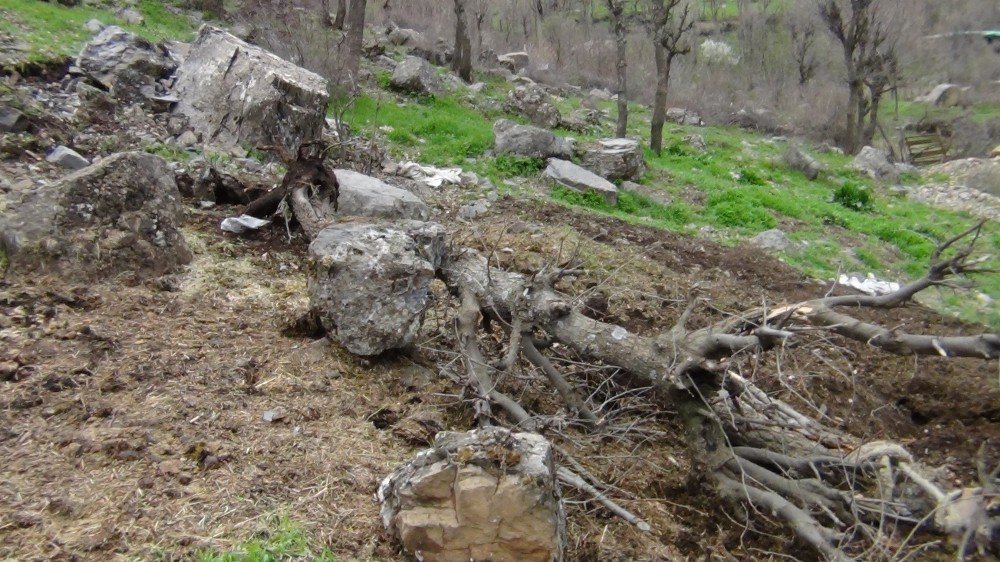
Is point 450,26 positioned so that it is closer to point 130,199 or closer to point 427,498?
point 130,199

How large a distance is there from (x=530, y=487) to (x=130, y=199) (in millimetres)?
3084

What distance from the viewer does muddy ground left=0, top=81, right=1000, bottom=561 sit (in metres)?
2.48

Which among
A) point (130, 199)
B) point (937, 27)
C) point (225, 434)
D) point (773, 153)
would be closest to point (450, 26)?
point (773, 153)

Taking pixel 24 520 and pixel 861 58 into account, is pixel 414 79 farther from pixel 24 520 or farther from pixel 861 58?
pixel 861 58

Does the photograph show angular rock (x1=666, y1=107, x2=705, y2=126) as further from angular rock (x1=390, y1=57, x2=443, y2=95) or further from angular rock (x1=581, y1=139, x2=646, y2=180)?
angular rock (x1=581, y1=139, x2=646, y2=180)

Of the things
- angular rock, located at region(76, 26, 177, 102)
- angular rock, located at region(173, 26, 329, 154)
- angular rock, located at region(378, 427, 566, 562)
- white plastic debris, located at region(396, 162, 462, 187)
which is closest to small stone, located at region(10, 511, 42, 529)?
angular rock, located at region(378, 427, 566, 562)

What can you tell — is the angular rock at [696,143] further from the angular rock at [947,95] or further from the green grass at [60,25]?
the angular rock at [947,95]

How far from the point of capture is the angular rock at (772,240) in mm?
8516

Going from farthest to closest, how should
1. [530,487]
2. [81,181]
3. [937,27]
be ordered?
[937,27] → [81,181] → [530,487]

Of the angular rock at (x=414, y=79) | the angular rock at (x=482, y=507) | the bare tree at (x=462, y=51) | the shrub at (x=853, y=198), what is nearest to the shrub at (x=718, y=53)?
the bare tree at (x=462, y=51)

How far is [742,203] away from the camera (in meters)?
10.1

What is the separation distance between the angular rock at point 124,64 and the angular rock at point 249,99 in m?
0.46

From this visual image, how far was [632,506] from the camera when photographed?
10.1 ft

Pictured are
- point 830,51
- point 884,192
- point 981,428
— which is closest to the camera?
point 981,428
